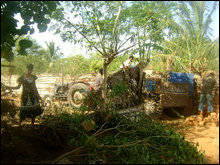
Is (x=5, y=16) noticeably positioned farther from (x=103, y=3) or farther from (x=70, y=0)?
(x=103, y=3)

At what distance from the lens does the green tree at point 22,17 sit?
260cm

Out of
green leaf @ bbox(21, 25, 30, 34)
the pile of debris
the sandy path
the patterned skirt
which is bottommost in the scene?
the sandy path

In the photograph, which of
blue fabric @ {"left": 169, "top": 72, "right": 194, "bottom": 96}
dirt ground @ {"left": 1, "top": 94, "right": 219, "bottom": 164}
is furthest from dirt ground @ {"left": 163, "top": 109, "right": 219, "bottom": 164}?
blue fabric @ {"left": 169, "top": 72, "right": 194, "bottom": 96}

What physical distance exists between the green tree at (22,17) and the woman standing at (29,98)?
0.87 metres

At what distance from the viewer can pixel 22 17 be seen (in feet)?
9.29

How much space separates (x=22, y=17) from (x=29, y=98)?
1.79 meters

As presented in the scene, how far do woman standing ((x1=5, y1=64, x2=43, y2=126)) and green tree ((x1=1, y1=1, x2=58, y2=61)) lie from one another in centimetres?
87

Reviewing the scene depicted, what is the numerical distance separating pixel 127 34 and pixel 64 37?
1.41 metres

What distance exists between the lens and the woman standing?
379 centimetres

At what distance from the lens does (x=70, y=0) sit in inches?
145

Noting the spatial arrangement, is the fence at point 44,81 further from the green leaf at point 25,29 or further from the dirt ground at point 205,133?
the green leaf at point 25,29

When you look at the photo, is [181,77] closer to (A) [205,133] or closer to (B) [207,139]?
(A) [205,133]

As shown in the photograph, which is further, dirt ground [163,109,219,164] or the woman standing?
the woman standing

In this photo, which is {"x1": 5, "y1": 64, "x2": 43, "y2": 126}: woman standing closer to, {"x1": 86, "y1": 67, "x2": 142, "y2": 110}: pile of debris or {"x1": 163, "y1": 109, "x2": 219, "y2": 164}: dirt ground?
{"x1": 86, "y1": 67, "x2": 142, "y2": 110}: pile of debris
